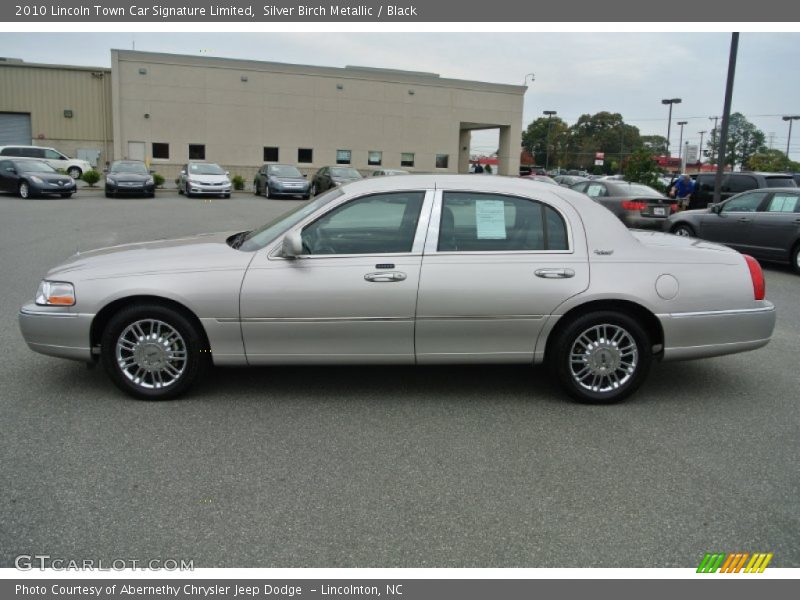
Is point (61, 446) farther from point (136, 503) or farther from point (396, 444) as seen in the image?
point (396, 444)

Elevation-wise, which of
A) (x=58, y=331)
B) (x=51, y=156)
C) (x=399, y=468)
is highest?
(x=51, y=156)

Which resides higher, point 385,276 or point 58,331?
point 385,276

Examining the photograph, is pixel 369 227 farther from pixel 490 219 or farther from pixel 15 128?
pixel 15 128

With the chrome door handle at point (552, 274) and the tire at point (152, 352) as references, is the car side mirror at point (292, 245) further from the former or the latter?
the chrome door handle at point (552, 274)

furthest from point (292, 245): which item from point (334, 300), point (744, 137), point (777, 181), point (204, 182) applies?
point (744, 137)

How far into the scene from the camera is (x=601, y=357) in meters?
5.15

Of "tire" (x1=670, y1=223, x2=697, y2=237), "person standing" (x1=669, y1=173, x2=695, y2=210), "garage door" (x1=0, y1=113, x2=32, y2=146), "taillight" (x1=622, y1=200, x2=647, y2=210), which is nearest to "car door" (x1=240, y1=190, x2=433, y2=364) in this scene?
"tire" (x1=670, y1=223, x2=697, y2=237)

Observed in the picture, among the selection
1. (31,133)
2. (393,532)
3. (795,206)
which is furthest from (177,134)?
(393,532)

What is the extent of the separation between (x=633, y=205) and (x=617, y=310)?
12.1 m

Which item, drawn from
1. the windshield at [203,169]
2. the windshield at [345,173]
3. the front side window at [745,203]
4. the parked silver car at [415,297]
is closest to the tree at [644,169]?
the windshield at [345,173]

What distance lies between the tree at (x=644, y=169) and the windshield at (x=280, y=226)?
2841cm

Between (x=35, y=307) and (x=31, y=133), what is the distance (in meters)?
42.1

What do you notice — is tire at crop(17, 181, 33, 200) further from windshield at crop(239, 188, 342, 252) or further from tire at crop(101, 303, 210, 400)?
tire at crop(101, 303, 210, 400)

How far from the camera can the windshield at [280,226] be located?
5258mm
